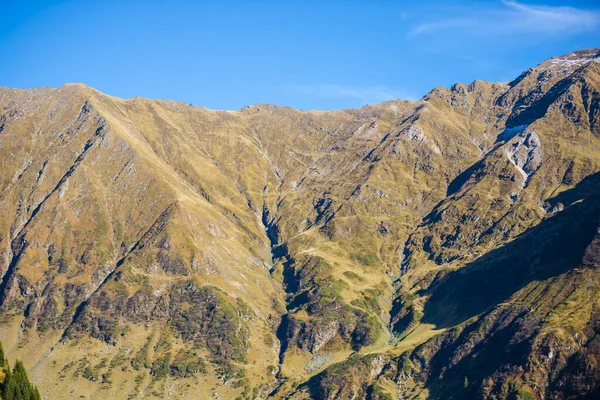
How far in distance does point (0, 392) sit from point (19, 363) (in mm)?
11385

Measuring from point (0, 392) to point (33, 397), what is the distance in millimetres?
12186

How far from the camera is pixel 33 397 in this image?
193125mm

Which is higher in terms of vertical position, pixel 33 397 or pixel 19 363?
pixel 19 363

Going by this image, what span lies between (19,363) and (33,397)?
12640 mm

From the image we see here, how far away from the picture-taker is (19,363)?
19288 cm

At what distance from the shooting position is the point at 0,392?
7244 inches
